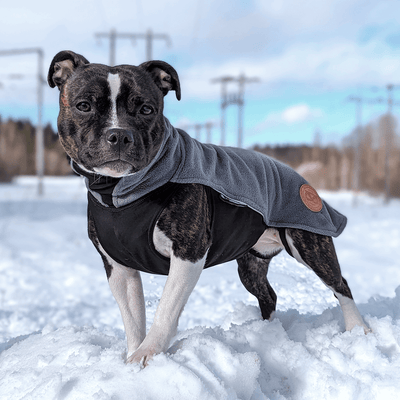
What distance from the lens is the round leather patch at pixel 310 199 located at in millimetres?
2717

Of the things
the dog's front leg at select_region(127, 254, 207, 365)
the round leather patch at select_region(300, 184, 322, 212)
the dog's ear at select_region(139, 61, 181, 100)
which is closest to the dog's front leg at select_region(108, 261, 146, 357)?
the dog's front leg at select_region(127, 254, 207, 365)

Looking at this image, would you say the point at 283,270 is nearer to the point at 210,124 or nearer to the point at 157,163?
the point at 157,163

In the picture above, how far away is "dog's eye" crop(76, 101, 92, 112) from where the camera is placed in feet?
Result: 6.34

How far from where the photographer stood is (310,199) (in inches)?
109

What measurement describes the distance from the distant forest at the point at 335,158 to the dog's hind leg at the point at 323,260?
1965 centimetres

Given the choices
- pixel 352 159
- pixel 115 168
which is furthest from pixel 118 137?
pixel 352 159

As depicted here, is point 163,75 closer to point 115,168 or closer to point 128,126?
point 128,126

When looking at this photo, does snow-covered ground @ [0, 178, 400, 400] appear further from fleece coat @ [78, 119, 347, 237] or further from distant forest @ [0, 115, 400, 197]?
distant forest @ [0, 115, 400, 197]

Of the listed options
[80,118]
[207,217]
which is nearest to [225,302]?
[207,217]

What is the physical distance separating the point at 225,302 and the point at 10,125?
31989 millimetres

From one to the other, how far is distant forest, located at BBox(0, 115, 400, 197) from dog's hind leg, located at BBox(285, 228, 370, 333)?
1965cm

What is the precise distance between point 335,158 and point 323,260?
38.9 m

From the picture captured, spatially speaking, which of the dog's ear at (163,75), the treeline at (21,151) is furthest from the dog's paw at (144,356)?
the treeline at (21,151)

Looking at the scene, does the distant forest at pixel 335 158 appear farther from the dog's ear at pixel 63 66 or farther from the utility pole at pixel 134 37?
the dog's ear at pixel 63 66
